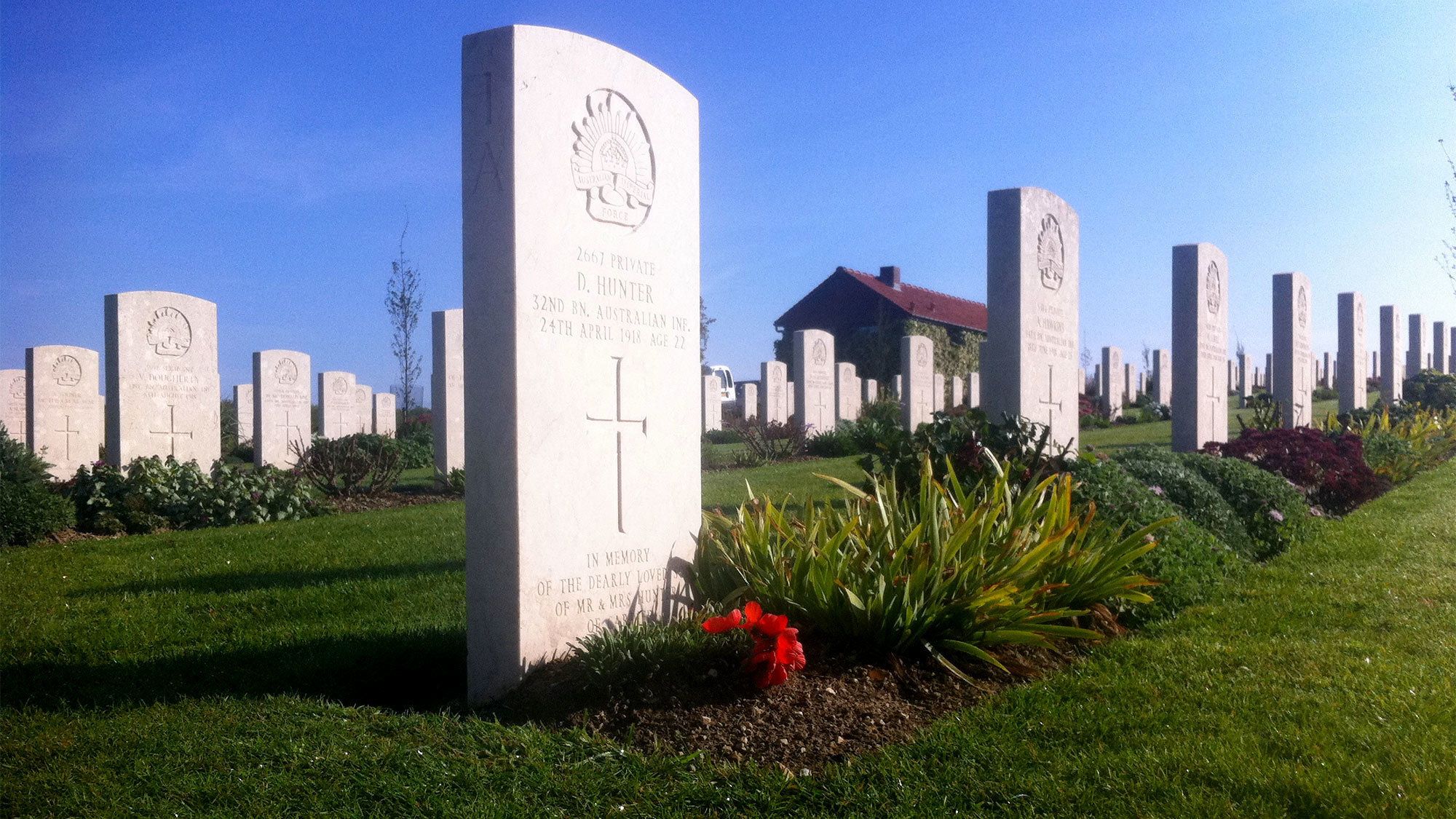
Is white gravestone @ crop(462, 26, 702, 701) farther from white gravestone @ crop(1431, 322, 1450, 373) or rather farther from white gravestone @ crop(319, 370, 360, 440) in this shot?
white gravestone @ crop(1431, 322, 1450, 373)

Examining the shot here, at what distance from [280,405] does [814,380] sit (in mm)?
10179

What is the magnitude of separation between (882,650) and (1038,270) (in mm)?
4351

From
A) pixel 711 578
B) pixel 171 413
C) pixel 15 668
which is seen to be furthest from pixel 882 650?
pixel 171 413

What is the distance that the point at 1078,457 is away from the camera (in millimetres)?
6090

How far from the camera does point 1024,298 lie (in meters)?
7.30

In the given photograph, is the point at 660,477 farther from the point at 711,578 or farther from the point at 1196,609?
the point at 1196,609

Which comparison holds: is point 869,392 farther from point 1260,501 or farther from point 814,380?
point 1260,501

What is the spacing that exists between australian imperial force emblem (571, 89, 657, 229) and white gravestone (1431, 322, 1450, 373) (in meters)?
29.5

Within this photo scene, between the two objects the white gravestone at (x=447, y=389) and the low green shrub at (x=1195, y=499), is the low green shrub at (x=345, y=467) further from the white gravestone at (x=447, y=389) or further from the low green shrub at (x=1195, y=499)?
the low green shrub at (x=1195, y=499)

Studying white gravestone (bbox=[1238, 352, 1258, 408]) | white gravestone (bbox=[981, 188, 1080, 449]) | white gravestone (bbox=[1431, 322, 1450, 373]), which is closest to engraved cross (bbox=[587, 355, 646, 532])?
white gravestone (bbox=[981, 188, 1080, 449])

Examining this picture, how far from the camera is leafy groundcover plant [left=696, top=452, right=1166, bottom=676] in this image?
411 cm

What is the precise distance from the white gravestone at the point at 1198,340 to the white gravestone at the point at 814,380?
8538 millimetres

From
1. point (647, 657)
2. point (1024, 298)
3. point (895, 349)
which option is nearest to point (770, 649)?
point (647, 657)

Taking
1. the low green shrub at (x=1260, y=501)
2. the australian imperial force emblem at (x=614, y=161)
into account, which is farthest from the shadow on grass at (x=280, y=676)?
the low green shrub at (x=1260, y=501)
